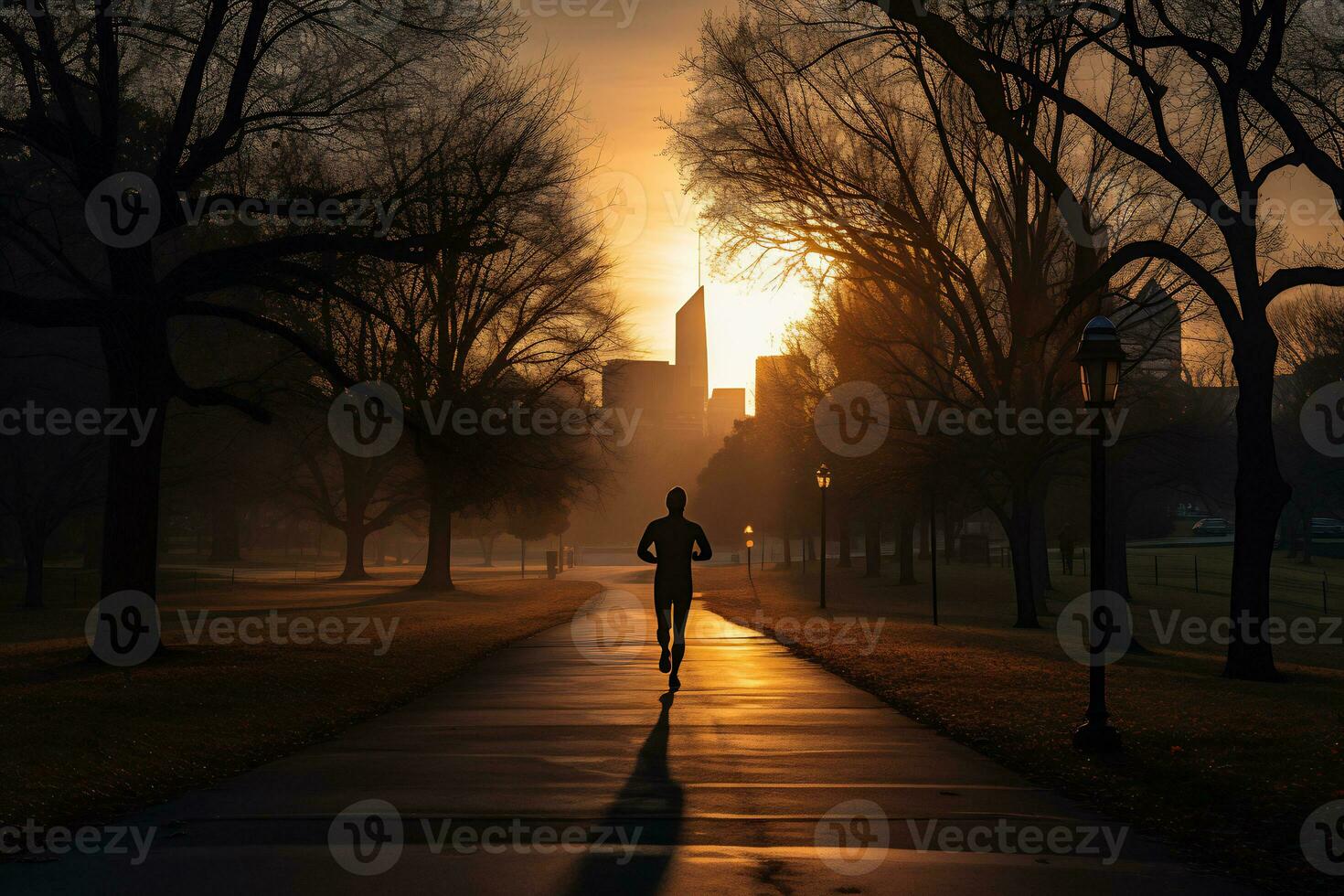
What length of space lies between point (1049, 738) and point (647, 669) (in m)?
6.92

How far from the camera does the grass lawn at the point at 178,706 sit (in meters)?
8.52

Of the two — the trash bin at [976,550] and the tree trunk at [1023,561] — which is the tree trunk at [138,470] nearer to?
the tree trunk at [1023,561]

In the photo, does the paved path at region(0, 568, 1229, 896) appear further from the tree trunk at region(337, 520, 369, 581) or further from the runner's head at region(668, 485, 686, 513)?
the tree trunk at region(337, 520, 369, 581)

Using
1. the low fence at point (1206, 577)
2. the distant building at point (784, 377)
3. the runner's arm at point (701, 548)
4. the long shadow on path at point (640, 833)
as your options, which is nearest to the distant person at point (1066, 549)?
the low fence at point (1206, 577)

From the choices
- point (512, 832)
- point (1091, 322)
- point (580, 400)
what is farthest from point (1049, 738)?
point (580, 400)

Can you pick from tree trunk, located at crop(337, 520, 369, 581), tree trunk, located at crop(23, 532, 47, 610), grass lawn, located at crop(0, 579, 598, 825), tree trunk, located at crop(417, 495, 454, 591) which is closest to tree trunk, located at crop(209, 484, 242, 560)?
tree trunk, located at crop(337, 520, 369, 581)

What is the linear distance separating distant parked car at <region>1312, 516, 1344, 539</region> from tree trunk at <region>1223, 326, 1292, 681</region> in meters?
96.5

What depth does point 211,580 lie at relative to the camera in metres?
52.0

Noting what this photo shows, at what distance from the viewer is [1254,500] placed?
17.9 metres

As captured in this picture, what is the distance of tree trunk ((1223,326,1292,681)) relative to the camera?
703 inches

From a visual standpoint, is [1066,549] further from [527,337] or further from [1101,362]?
[1101,362]

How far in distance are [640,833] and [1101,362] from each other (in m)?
6.81

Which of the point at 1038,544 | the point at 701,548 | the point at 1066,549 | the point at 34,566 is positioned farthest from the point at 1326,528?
the point at 701,548

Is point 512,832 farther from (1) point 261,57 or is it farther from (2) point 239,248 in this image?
(1) point 261,57
